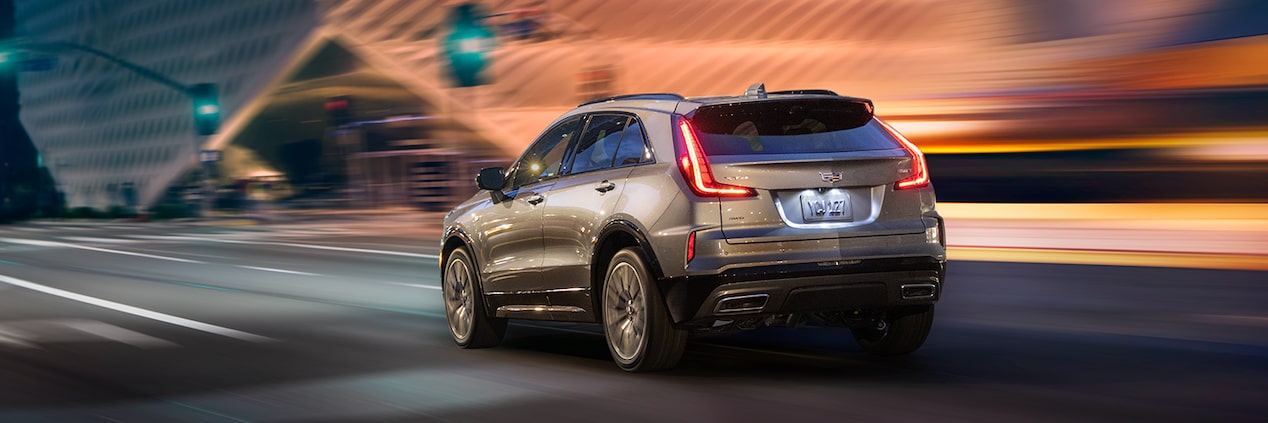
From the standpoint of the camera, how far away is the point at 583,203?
8352mm

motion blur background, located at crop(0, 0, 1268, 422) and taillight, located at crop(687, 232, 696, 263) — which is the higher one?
taillight, located at crop(687, 232, 696, 263)

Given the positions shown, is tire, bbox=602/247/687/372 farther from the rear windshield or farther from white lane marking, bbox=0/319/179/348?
white lane marking, bbox=0/319/179/348

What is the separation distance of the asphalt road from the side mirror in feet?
3.07

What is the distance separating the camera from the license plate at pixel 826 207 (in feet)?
24.7

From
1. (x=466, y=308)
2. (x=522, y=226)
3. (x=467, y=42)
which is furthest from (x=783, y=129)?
(x=467, y=42)

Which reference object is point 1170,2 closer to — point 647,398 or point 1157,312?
point 1157,312

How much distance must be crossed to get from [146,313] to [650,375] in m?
6.83

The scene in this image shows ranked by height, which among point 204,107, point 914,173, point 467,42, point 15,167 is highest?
point 467,42

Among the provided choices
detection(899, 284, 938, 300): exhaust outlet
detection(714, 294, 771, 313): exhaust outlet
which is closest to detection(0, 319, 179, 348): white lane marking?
detection(714, 294, 771, 313): exhaust outlet

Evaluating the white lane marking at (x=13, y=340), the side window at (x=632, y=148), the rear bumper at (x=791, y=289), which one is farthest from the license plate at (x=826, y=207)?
the white lane marking at (x=13, y=340)

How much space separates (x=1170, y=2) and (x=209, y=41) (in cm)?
8029

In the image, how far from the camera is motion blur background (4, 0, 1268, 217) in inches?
900

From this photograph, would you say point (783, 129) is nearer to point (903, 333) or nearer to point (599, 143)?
point (599, 143)

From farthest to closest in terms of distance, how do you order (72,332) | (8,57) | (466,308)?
(8,57)
(72,332)
(466,308)
